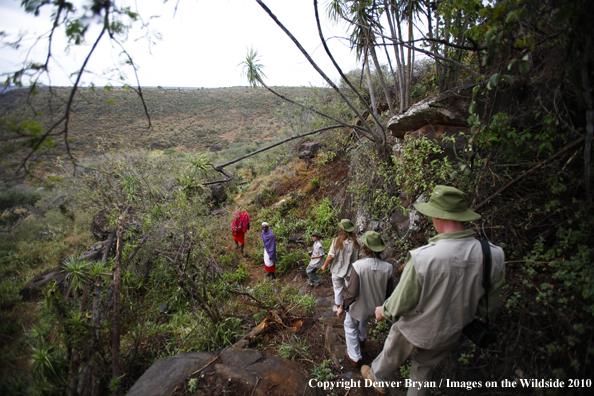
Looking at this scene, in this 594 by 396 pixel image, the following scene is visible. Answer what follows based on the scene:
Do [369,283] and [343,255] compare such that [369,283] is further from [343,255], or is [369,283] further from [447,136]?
[447,136]

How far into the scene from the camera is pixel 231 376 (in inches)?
99.6

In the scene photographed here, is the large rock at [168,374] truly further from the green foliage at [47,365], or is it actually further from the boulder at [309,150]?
the boulder at [309,150]

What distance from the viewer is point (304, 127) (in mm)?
13766

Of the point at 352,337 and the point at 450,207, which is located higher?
the point at 450,207

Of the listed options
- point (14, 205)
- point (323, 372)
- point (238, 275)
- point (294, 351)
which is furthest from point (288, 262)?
point (14, 205)

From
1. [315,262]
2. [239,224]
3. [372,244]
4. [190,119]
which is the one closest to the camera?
[372,244]

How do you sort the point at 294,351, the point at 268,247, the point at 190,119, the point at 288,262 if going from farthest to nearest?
the point at 190,119 → the point at 288,262 → the point at 268,247 → the point at 294,351

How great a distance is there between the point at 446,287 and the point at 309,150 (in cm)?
941

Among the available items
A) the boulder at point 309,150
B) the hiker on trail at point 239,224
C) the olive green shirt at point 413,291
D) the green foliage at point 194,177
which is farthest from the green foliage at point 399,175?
the boulder at point 309,150

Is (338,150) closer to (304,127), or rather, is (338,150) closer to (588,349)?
(304,127)

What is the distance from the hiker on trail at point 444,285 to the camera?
5.58 ft

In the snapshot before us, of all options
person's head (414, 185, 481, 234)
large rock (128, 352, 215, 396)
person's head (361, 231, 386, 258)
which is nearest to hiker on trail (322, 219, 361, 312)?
person's head (361, 231, 386, 258)

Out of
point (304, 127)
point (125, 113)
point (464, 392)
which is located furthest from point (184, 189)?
point (125, 113)

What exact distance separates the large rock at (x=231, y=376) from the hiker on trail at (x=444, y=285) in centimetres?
137
